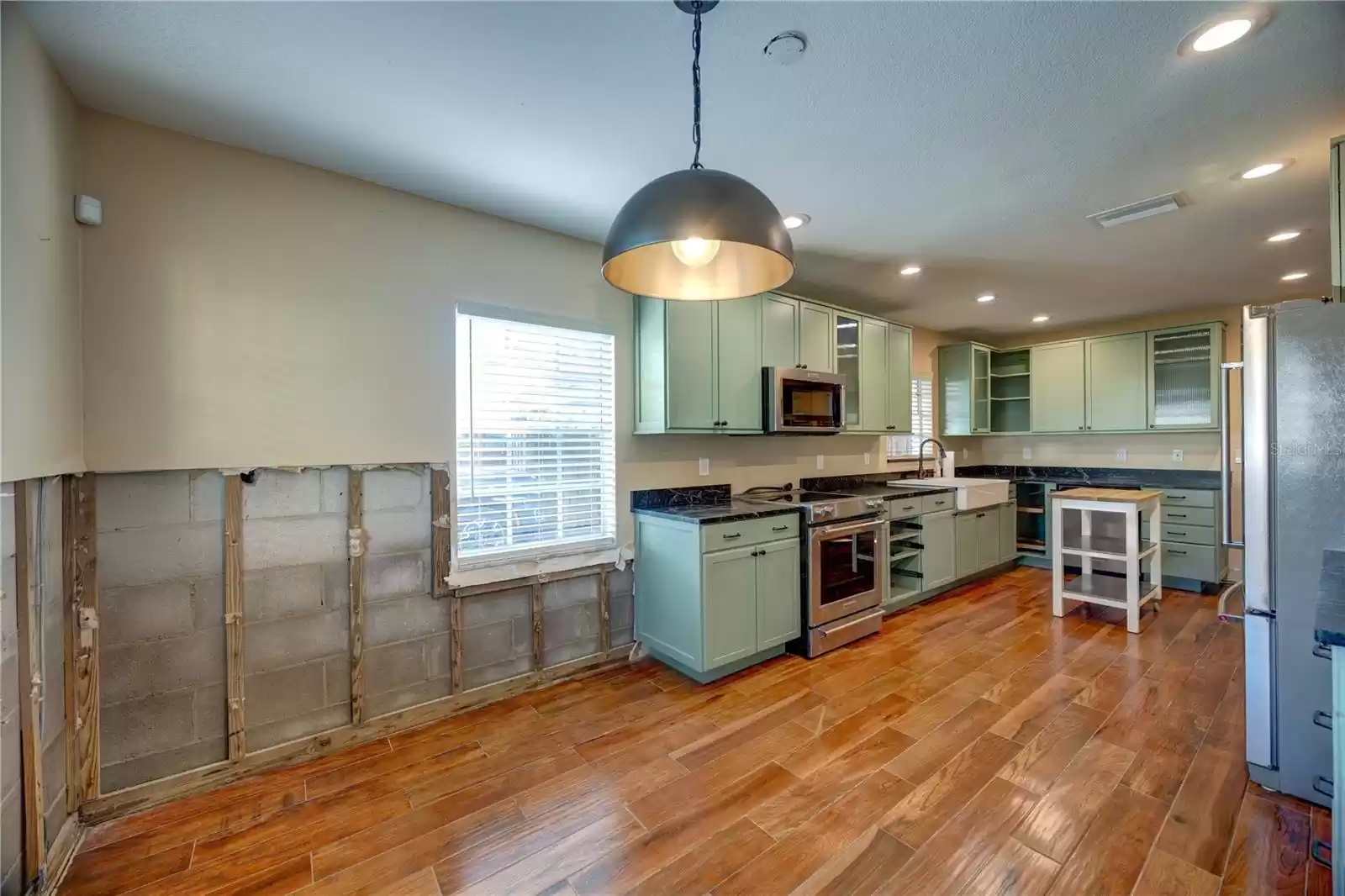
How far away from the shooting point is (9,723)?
4.91 feet

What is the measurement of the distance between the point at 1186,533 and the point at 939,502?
2.23 meters

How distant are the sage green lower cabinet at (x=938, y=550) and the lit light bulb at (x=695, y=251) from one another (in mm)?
3389

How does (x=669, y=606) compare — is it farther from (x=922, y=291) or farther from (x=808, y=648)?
(x=922, y=291)

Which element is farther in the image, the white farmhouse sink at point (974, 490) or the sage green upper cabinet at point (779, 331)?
the white farmhouse sink at point (974, 490)

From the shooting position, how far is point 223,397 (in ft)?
7.13

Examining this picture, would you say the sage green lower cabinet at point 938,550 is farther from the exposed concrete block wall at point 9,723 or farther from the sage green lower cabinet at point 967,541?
the exposed concrete block wall at point 9,723

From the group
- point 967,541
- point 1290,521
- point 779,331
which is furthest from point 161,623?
point 967,541

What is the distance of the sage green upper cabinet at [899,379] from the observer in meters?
4.66

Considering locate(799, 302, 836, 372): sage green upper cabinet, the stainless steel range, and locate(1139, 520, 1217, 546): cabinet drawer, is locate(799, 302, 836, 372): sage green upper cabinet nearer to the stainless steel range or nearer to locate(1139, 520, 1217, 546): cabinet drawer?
the stainless steel range

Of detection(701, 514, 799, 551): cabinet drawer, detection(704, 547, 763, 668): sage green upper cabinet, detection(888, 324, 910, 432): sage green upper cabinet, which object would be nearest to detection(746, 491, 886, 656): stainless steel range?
detection(701, 514, 799, 551): cabinet drawer

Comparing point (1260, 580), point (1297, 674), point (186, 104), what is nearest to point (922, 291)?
point (1260, 580)

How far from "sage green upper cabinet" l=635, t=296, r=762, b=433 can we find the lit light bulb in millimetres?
1432

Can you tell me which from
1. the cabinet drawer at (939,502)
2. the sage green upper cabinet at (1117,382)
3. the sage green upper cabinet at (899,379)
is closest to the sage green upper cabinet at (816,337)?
the sage green upper cabinet at (899,379)

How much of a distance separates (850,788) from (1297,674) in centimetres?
165
